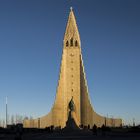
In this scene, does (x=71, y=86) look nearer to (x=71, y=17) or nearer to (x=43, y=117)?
(x=43, y=117)

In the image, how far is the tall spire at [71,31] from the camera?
119 m

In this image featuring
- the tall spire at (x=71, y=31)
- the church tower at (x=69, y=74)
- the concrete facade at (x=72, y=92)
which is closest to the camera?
the concrete facade at (x=72, y=92)

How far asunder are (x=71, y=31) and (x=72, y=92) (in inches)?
675

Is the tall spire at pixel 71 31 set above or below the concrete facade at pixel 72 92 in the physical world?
above

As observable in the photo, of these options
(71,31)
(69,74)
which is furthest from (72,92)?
(71,31)

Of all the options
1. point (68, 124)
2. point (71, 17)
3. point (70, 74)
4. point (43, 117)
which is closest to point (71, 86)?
point (70, 74)

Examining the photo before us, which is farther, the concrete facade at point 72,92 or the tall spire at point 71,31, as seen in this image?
the tall spire at point 71,31

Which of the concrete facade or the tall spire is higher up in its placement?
the tall spire

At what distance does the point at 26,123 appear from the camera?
371 feet

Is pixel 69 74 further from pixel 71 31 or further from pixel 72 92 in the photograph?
pixel 71 31

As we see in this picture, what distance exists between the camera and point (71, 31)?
119125mm

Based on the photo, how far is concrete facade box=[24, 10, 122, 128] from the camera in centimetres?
11225

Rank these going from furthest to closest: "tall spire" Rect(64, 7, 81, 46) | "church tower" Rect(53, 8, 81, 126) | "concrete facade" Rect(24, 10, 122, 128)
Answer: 1. "tall spire" Rect(64, 7, 81, 46)
2. "church tower" Rect(53, 8, 81, 126)
3. "concrete facade" Rect(24, 10, 122, 128)

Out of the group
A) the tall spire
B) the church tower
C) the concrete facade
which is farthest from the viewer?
the tall spire
